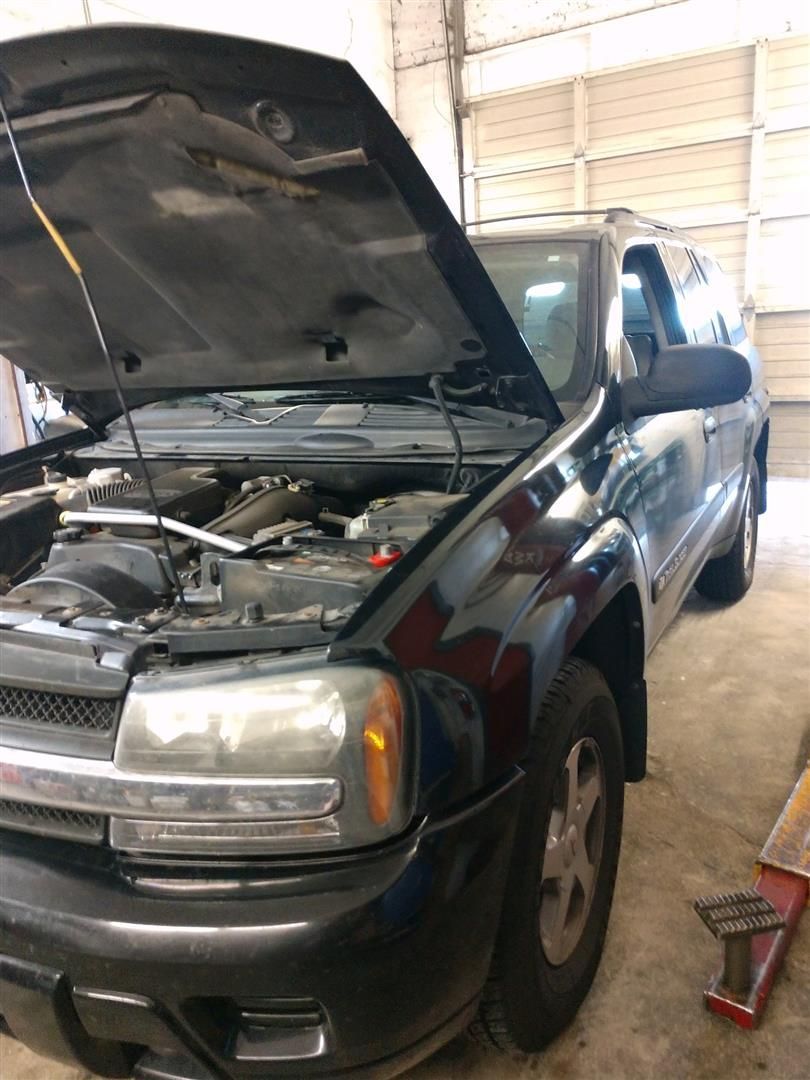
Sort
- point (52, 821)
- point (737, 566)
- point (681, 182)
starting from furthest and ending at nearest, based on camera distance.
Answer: point (681, 182) < point (737, 566) < point (52, 821)

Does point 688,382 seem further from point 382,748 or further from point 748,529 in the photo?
point 748,529

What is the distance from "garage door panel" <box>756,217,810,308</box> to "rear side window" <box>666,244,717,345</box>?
14.9 feet

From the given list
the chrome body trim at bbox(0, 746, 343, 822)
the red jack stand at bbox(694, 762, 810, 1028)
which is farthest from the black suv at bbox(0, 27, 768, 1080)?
the red jack stand at bbox(694, 762, 810, 1028)

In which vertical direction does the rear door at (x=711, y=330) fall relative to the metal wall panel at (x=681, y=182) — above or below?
below

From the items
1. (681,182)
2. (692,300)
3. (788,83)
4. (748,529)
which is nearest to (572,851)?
(692,300)

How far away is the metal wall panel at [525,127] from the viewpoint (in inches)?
307

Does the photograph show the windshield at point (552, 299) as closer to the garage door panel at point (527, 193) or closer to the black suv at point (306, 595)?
the black suv at point (306, 595)

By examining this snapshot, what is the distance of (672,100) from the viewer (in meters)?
7.34

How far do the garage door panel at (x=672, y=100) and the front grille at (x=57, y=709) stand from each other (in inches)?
309

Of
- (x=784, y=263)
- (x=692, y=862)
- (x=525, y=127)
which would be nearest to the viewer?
(x=692, y=862)

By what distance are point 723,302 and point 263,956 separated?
138 inches

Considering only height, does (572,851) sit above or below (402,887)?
below

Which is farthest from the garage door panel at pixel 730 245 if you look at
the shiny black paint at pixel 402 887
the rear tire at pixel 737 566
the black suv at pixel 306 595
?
the shiny black paint at pixel 402 887

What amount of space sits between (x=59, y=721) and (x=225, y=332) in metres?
1.16
